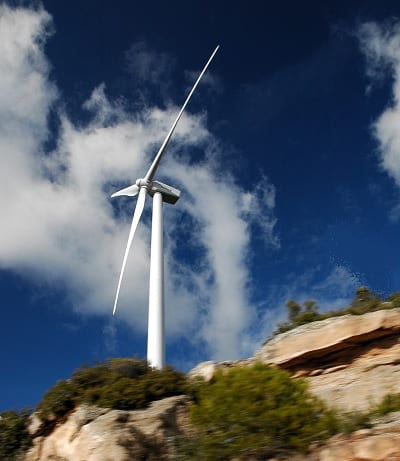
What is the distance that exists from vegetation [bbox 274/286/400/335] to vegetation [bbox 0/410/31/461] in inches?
636

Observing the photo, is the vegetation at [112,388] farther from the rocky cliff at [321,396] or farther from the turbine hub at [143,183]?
the turbine hub at [143,183]

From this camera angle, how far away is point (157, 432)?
65.4 ft

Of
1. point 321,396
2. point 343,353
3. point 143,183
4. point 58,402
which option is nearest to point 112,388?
point 58,402

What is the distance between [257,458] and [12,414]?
15.3 meters

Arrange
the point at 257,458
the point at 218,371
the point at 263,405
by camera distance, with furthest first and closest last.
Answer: the point at 218,371 → the point at 263,405 → the point at 257,458

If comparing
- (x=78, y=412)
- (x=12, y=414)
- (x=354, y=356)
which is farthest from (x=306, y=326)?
(x=12, y=414)

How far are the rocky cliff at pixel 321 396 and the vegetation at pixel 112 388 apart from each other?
0.72 metres

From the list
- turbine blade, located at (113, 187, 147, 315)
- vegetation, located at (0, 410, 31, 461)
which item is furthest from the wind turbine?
vegetation, located at (0, 410, 31, 461)

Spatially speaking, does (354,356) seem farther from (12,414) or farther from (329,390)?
(12,414)

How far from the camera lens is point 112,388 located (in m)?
22.9

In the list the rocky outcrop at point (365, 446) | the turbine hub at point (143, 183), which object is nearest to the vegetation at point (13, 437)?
the rocky outcrop at point (365, 446)

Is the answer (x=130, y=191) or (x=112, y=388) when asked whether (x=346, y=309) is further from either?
(x=130, y=191)

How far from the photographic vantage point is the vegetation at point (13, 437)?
23.6 metres

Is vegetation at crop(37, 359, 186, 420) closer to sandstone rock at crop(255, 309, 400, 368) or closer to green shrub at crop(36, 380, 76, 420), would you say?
green shrub at crop(36, 380, 76, 420)
